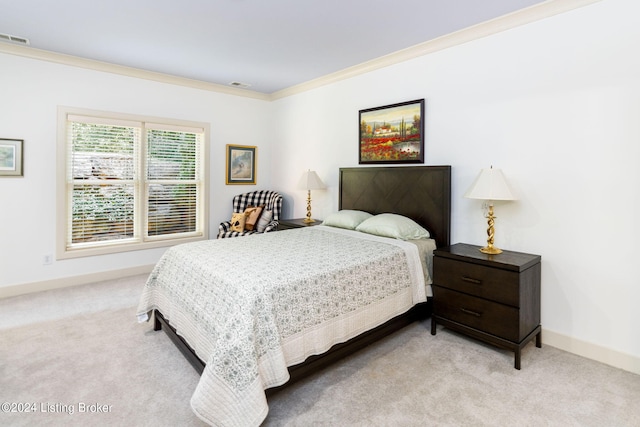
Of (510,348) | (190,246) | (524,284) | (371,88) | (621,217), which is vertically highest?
(371,88)

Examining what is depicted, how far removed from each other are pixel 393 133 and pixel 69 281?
13.3ft

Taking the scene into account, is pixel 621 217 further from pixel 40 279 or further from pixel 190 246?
pixel 40 279

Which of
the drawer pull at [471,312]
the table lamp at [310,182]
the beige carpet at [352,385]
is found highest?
the table lamp at [310,182]

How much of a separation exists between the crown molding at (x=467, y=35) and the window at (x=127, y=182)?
7.28ft

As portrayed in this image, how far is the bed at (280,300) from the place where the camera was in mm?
1617

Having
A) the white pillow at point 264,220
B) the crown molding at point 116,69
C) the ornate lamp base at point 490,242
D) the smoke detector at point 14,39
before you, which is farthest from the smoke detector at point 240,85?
the ornate lamp base at point 490,242

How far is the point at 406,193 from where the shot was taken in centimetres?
351

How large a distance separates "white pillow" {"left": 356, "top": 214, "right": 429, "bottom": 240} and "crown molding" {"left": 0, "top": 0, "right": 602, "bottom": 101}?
1669 millimetres

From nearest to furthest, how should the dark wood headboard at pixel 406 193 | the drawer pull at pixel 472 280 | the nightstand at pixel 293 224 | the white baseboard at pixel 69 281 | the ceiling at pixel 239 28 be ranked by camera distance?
the drawer pull at pixel 472 280, the ceiling at pixel 239 28, the dark wood headboard at pixel 406 193, the white baseboard at pixel 69 281, the nightstand at pixel 293 224

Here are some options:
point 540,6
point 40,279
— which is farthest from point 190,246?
point 540,6

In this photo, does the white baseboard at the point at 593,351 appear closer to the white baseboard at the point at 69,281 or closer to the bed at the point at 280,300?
the bed at the point at 280,300

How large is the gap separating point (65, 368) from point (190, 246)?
110cm

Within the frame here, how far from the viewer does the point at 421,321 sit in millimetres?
3072

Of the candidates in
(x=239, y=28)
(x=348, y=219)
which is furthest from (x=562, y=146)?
(x=239, y=28)
